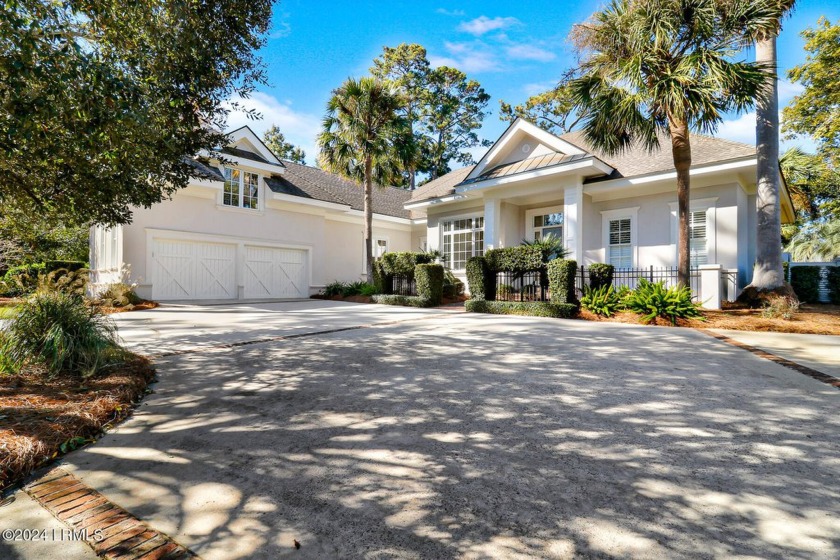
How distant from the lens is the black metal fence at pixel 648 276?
11.5 meters

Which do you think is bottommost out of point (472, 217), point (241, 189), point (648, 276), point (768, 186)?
point (648, 276)

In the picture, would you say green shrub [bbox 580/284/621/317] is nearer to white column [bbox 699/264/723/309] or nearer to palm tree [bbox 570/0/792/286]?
palm tree [bbox 570/0/792/286]

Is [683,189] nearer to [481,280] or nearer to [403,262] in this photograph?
[481,280]

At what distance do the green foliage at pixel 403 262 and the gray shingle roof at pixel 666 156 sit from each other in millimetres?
6252

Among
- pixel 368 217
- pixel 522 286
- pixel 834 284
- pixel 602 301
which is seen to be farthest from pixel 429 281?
pixel 834 284

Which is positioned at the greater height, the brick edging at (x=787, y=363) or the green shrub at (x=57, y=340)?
the green shrub at (x=57, y=340)

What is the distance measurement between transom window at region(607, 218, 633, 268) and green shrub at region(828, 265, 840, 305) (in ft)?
20.4

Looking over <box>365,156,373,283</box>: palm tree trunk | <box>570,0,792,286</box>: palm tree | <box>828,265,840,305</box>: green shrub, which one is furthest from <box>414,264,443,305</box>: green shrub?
<box>828,265,840,305</box>: green shrub

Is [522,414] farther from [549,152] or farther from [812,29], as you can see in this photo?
[812,29]

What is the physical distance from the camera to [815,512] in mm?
2141

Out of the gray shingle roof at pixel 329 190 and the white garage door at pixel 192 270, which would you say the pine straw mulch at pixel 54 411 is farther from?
the gray shingle roof at pixel 329 190

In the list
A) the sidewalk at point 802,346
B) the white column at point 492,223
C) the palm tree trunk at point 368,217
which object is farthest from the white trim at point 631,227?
the palm tree trunk at point 368,217

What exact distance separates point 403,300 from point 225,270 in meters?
7.22

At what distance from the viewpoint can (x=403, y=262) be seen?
15125 millimetres
